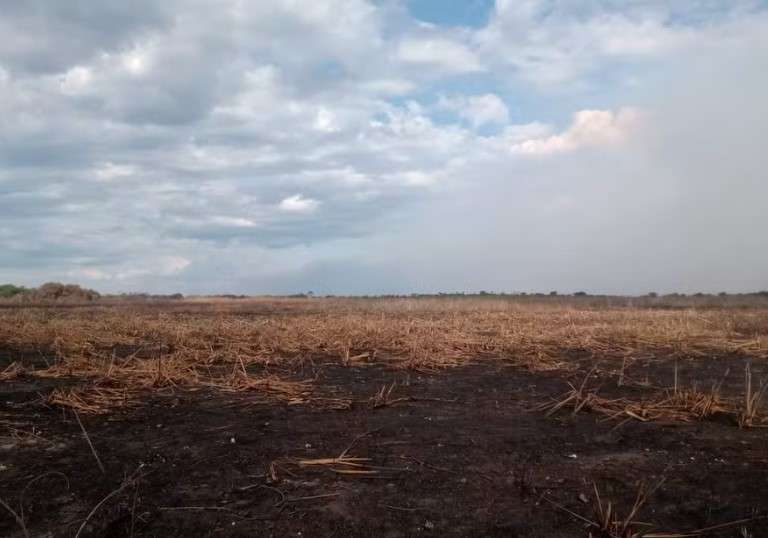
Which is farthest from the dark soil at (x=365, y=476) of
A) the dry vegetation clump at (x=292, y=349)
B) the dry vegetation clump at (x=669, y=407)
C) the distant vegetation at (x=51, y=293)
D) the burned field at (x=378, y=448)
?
the distant vegetation at (x=51, y=293)

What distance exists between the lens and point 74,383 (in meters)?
7.32

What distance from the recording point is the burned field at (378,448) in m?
3.57

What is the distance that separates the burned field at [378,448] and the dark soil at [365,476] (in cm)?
2

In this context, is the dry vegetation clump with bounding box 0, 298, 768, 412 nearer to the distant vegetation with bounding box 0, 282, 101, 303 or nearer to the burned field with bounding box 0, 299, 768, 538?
the burned field with bounding box 0, 299, 768, 538

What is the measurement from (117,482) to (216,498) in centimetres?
75

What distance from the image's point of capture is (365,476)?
4148 mm

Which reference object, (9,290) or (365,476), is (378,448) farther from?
(9,290)

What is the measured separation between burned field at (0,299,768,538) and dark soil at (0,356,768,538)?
0.02 meters

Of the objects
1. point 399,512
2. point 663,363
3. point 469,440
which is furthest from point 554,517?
point 663,363

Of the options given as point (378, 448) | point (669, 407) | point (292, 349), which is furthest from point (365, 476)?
point (292, 349)

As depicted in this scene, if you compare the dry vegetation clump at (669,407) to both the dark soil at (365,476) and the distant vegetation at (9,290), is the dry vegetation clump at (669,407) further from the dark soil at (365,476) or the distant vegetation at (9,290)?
the distant vegetation at (9,290)

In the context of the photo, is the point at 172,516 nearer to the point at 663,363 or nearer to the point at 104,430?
the point at 104,430

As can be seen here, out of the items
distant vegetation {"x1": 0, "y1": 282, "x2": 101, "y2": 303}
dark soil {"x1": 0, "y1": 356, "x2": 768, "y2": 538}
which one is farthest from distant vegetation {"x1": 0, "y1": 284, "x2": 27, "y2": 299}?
dark soil {"x1": 0, "y1": 356, "x2": 768, "y2": 538}

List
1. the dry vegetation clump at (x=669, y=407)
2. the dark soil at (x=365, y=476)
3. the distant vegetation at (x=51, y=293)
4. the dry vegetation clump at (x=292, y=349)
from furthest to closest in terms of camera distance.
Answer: the distant vegetation at (x=51, y=293), the dry vegetation clump at (x=292, y=349), the dry vegetation clump at (x=669, y=407), the dark soil at (x=365, y=476)
